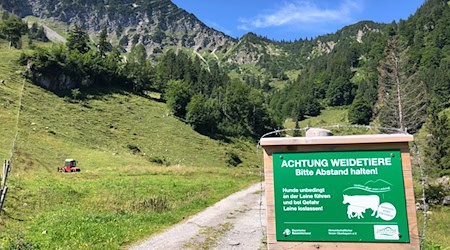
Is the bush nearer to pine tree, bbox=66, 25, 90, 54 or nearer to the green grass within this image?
the green grass

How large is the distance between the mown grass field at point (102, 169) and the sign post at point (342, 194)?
7.30 meters

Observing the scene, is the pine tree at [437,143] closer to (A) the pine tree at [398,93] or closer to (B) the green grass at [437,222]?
(A) the pine tree at [398,93]

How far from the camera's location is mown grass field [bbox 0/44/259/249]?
14445 millimetres

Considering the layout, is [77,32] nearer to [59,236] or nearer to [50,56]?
[50,56]

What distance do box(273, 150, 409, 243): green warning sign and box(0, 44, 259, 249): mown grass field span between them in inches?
291

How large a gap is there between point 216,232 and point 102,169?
29281 mm

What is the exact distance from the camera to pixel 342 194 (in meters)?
5.94

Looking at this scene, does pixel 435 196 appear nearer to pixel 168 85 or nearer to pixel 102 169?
pixel 102 169

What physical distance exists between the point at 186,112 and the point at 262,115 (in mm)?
34494

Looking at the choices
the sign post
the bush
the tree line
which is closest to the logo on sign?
the sign post

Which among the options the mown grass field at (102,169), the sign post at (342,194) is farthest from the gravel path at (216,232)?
the sign post at (342,194)

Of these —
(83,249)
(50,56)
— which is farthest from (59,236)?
(50,56)

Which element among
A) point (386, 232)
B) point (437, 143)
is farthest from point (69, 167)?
point (437, 143)

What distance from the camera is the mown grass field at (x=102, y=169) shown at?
14.4 metres
